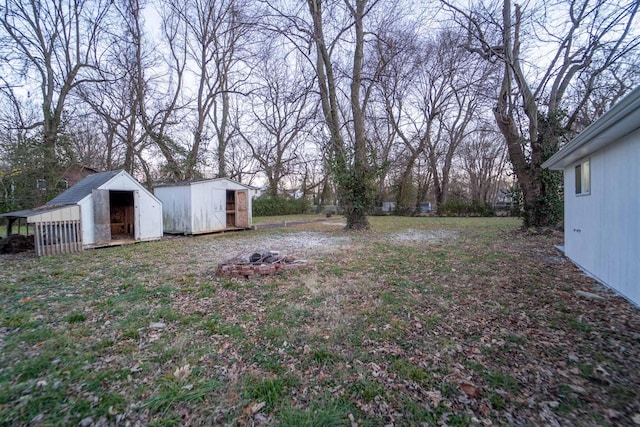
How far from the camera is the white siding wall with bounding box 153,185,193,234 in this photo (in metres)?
11.4

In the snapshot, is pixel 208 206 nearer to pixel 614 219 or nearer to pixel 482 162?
pixel 614 219

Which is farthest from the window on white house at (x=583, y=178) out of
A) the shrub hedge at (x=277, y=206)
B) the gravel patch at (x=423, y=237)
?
the shrub hedge at (x=277, y=206)

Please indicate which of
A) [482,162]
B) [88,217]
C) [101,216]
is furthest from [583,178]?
[482,162]

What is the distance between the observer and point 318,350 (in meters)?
2.65

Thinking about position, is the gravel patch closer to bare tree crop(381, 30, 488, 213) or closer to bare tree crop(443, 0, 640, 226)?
bare tree crop(443, 0, 640, 226)

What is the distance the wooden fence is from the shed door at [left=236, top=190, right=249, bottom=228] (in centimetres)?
624

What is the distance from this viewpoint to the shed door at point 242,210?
1334cm

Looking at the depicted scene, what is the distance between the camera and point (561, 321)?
10.6ft

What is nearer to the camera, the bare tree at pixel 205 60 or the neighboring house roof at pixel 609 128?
the neighboring house roof at pixel 609 128

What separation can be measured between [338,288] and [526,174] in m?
10.3

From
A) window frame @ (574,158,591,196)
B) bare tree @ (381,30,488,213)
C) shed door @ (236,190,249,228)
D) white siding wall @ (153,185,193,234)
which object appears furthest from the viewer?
bare tree @ (381,30,488,213)

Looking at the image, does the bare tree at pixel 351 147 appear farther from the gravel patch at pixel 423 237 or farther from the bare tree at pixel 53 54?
the bare tree at pixel 53 54

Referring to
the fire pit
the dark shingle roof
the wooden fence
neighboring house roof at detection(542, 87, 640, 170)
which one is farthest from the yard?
the dark shingle roof

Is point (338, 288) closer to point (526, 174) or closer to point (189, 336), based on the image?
point (189, 336)
